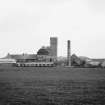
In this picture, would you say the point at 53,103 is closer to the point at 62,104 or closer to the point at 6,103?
the point at 62,104

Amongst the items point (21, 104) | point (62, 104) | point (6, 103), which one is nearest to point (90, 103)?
point (62, 104)

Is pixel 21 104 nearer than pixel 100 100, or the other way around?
pixel 21 104

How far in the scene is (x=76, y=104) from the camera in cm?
3234

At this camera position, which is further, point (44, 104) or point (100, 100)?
point (100, 100)

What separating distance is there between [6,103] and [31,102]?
361 cm

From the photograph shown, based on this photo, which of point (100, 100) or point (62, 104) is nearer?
point (62, 104)

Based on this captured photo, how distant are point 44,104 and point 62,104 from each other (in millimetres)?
2544

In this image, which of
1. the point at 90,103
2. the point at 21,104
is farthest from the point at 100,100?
the point at 21,104

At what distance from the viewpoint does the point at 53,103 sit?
3297cm

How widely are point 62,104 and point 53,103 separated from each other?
1429 mm

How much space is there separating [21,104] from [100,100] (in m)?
12.1

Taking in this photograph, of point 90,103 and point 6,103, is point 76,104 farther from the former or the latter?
point 6,103

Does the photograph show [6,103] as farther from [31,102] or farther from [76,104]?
[76,104]

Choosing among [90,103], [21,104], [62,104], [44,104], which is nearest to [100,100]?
[90,103]
